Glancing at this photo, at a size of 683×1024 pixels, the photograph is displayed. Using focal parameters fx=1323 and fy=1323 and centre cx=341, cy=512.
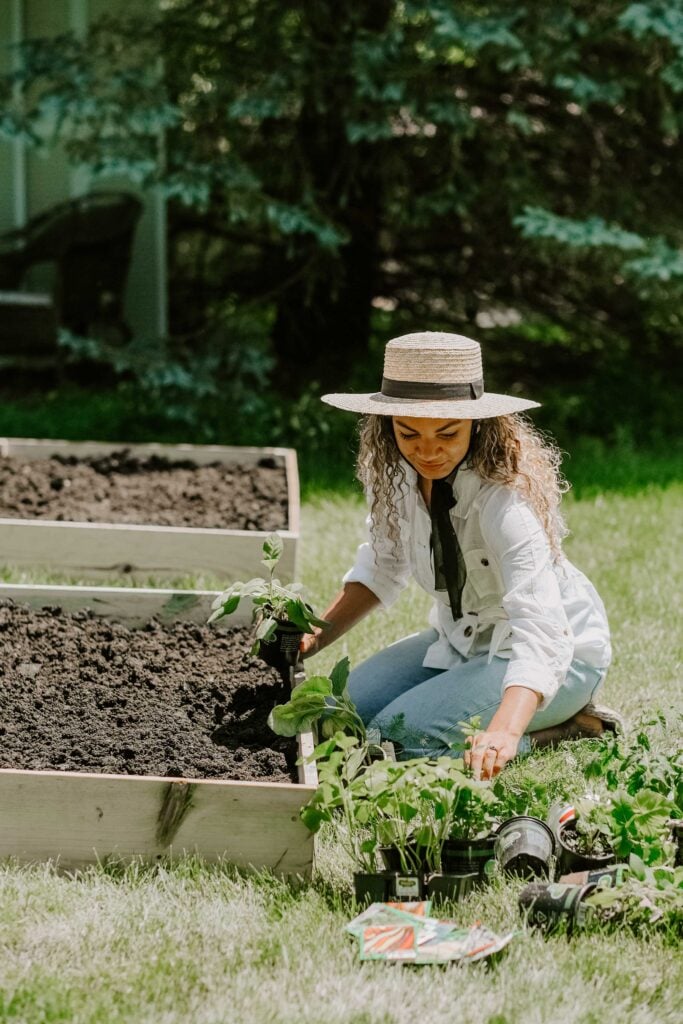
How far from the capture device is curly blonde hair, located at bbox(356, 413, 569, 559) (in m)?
3.35

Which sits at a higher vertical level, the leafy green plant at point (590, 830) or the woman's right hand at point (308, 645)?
the woman's right hand at point (308, 645)

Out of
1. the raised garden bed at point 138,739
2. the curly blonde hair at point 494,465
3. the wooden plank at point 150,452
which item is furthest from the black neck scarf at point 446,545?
the wooden plank at point 150,452

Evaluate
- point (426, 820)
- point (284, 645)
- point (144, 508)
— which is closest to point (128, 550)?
point (144, 508)

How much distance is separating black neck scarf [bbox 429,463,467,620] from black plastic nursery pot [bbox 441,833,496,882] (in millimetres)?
810

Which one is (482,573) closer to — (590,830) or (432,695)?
(432,695)

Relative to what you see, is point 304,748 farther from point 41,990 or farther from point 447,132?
point 447,132

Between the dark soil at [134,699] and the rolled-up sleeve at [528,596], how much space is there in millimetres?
650

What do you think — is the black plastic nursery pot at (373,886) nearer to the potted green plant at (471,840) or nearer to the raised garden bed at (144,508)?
the potted green plant at (471,840)

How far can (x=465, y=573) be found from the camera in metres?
3.49

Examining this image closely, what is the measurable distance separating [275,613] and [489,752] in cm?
94

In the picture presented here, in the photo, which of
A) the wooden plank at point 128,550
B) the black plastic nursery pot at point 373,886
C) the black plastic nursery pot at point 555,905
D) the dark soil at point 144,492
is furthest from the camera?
the dark soil at point 144,492

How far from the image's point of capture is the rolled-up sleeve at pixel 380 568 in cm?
368

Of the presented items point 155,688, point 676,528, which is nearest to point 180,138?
point 676,528

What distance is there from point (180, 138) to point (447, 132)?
1.59m
